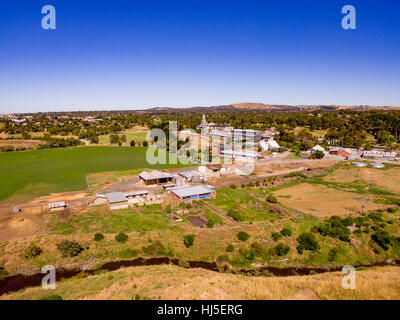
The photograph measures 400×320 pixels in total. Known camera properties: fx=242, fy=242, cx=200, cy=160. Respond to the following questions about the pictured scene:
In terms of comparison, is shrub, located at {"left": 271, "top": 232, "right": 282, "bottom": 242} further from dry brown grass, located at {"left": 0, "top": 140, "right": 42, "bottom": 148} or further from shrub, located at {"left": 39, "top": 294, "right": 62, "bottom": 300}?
dry brown grass, located at {"left": 0, "top": 140, "right": 42, "bottom": 148}

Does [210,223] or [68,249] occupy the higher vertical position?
[210,223]

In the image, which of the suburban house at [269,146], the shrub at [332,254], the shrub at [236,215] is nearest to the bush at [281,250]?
the shrub at [332,254]

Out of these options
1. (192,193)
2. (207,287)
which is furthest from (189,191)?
(207,287)

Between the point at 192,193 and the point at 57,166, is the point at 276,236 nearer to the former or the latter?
the point at 192,193

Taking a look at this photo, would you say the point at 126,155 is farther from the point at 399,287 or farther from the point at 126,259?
the point at 399,287

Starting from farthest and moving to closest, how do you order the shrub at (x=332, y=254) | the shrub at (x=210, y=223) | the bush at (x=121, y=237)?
the shrub at (x=210, y=223) < the bush at (x=121, y=237) < the shrub at (x=332, y=254)

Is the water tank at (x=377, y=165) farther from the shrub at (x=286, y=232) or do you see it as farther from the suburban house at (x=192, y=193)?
the suburban house at (x=192, y=193)
